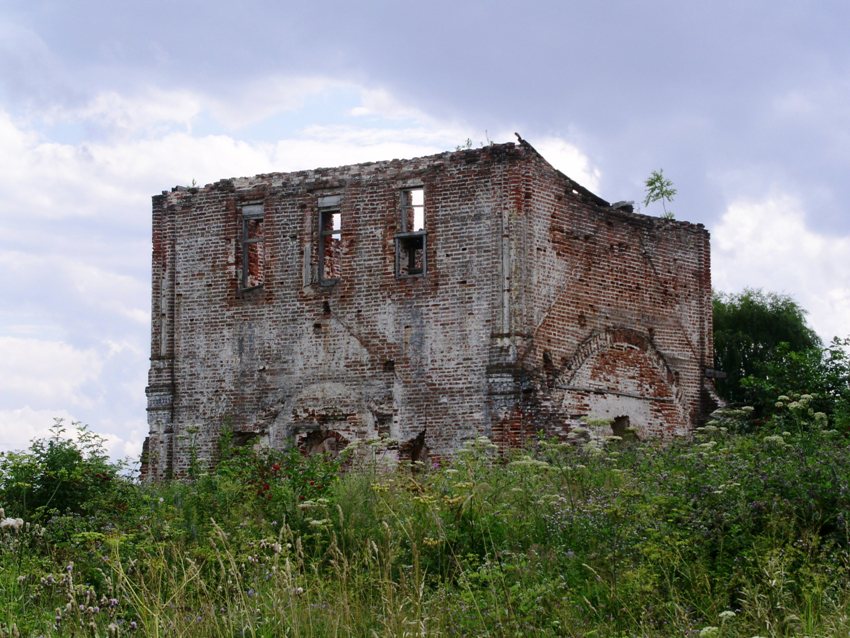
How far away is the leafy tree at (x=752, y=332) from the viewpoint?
104 ft

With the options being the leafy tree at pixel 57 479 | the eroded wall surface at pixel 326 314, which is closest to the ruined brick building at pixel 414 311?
the eroded wall surface at pixel 326 314

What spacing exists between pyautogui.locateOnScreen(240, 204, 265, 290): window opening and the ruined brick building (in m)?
0.04

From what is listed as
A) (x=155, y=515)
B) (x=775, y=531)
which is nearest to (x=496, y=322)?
(x=155, y=515)

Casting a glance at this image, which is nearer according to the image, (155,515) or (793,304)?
(155,515)

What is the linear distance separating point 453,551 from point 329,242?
13136mm

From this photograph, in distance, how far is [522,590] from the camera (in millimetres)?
7645

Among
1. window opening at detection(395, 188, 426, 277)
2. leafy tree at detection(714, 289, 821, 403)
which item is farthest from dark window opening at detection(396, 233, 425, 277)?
leafy tree at detection(714, 289, 821, 403)

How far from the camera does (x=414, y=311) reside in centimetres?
1988

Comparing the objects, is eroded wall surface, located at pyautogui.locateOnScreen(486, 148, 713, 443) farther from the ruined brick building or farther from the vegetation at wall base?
the vegetation at wall base

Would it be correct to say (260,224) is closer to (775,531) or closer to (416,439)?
(416,439)

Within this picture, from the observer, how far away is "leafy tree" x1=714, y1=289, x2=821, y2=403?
31562mm

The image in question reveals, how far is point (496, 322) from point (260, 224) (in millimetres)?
5193

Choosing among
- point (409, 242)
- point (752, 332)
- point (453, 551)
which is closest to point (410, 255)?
point (409, 242)

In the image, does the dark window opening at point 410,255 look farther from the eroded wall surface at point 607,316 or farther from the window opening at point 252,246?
the window opening at point 252,246
